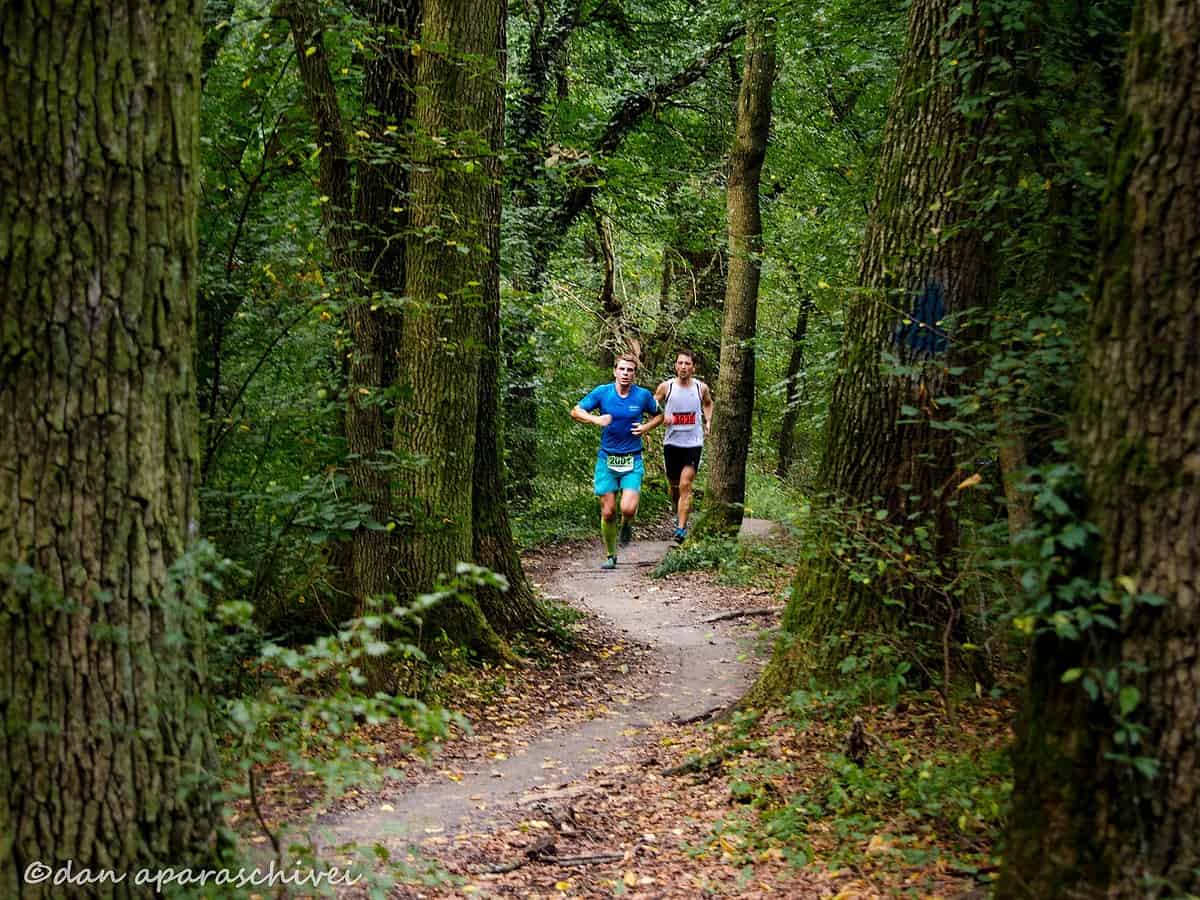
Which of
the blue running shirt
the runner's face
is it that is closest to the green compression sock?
the blue running shirt

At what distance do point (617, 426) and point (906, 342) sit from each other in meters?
7.43

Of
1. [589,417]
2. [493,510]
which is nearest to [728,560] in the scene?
[589,417]

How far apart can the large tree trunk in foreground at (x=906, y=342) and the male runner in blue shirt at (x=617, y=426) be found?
682 cm

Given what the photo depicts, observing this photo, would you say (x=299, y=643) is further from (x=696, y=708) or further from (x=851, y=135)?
(x=851, y=135)

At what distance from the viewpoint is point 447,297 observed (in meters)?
8.12

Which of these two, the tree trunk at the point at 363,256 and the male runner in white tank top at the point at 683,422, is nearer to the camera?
the tree trunk at the point at 363,256

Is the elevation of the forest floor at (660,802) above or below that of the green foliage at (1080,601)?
below

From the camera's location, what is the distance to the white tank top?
14.2 meters

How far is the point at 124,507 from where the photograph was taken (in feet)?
10.8

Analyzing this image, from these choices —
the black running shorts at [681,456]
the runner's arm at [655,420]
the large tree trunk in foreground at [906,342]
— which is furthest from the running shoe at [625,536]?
the large tree trunk in foreground at [906,342]

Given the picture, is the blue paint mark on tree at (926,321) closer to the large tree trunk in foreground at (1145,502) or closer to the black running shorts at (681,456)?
the large tree trunk in foreground at (1145,502)

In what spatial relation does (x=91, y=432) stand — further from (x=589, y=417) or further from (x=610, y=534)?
(x=610, y=534)

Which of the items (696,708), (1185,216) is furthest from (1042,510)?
(696,708)

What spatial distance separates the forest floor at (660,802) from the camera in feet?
15.8
